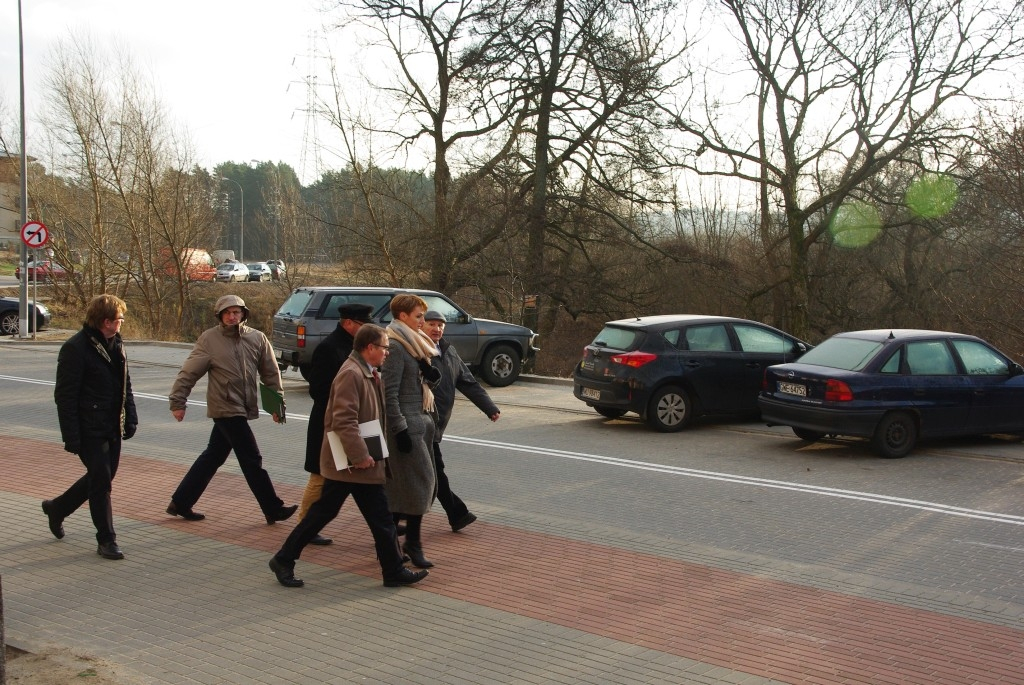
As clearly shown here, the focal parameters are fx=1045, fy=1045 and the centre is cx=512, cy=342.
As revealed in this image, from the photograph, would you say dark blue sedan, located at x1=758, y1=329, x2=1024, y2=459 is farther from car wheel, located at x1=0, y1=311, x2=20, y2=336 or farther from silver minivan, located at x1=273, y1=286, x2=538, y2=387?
car wheel, located at x1=0, y1=311, x2=20, y2=336

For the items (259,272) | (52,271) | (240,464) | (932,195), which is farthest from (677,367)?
(259,272)

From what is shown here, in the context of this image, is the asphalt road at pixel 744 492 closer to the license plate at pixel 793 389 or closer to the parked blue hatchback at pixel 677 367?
the parked blue hatchback at pixel 677 367

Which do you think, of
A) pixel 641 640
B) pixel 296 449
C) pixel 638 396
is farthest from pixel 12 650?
pixel 638 396

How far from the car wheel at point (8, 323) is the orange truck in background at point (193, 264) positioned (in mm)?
7479

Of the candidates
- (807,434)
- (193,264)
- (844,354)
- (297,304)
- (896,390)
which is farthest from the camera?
(193,264)

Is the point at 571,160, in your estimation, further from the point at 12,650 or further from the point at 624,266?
the point at 12,650

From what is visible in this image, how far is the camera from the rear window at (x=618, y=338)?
13.6 m

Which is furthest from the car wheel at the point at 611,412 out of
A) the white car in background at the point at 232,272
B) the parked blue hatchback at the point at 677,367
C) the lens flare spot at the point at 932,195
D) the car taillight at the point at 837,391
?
the white car in background at the point at 232,272

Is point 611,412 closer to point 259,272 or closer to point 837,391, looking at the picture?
point 837,391

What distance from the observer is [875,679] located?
508cm

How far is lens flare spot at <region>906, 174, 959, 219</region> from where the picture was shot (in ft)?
87.7

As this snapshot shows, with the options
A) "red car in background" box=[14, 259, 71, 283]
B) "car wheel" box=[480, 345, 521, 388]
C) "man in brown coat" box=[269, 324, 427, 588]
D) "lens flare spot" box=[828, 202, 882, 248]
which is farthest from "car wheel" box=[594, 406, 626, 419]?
"red car in background" box=[14, 259, 71, 283]

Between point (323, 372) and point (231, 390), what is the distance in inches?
36.1

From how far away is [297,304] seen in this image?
57.0ft
